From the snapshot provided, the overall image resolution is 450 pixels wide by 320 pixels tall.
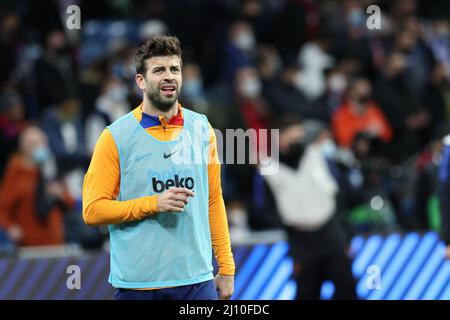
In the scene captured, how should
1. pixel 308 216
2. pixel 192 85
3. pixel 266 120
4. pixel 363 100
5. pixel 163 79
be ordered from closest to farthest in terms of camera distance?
pixel 163 79, pixel 308 216, pixel 192 85, pixel 266 120, pixel 363 100

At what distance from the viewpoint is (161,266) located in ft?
18.9

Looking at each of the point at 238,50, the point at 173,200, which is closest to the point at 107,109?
the point at 238,50

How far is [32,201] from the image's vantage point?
10.2 metres

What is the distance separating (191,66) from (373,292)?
446 cm

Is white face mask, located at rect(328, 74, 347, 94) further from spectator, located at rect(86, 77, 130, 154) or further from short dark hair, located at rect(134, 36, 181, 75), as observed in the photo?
short dark hair, located at rect(134, 36, 181, 75)

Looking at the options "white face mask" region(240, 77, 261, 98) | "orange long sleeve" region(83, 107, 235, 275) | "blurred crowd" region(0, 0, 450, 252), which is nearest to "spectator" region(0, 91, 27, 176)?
"blurred crowd" region(0, 0, 450, 252)

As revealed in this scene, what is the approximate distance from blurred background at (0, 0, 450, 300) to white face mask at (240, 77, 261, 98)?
0.02 meters

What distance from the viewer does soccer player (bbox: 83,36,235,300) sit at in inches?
225

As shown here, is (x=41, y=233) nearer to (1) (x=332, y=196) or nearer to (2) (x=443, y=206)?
(1) (x=332, y=196)

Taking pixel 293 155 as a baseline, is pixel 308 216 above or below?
below

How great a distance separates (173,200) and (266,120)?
722 cm

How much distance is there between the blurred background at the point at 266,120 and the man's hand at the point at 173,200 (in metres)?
3.06

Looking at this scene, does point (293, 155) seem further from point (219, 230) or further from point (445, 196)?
point (219, 230)
